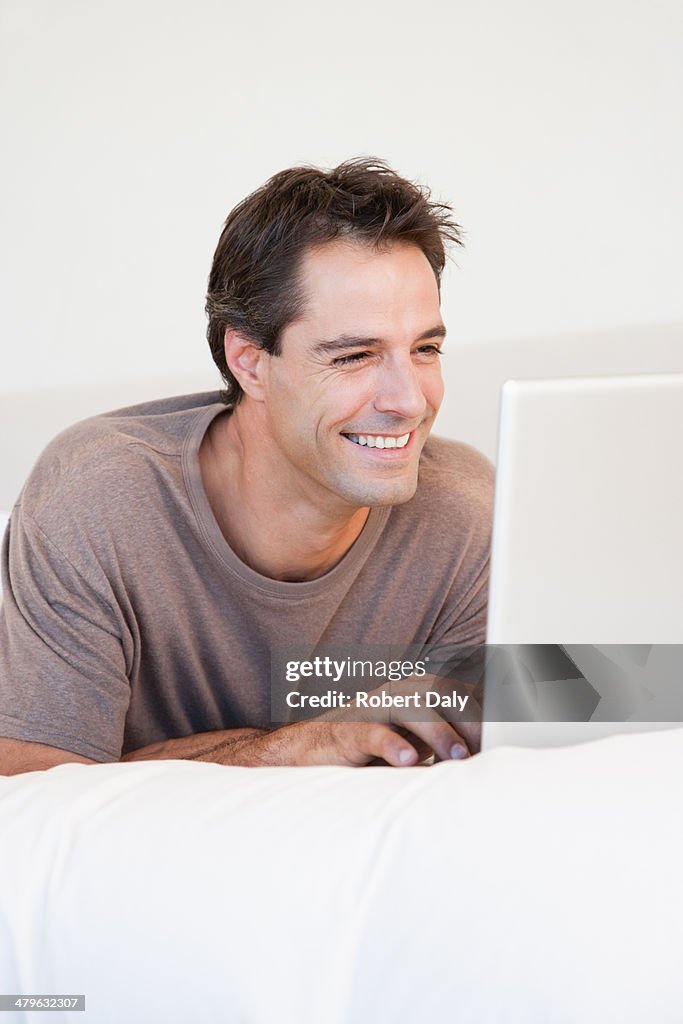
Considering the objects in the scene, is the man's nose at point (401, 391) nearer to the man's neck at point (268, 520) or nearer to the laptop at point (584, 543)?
the man's neck at point (268, 520)

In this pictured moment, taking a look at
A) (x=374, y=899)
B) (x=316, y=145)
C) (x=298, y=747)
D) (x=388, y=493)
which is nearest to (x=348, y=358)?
(x=388, y=493)

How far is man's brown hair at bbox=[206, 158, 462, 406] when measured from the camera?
1364mm

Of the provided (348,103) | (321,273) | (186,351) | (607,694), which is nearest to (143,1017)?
(607,694)

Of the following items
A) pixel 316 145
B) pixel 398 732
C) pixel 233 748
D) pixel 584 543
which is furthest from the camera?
pixel 316 145

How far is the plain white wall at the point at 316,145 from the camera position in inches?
88.1

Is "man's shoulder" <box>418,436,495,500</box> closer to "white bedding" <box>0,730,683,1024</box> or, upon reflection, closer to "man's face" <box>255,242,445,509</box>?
"man's face" <box>255,242,445,509</box>

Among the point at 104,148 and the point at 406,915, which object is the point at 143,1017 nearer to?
the point at 406,915

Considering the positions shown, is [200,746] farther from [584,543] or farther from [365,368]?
[584,543]

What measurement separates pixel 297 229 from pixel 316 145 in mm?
1058

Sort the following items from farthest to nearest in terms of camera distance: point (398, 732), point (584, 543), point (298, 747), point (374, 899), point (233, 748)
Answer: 1. point (233, 748)
2. point (298, 747)
3. point (398, 732)
4. point (584, 543)
5. point (374, 899)

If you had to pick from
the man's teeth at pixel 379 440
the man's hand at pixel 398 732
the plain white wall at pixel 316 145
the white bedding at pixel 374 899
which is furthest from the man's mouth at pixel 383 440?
the plain white wall at pixel 316 145

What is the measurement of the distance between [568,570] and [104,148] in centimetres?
194

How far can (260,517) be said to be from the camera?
141 centimetres

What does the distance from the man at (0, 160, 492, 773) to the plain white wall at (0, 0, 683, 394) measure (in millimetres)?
806
